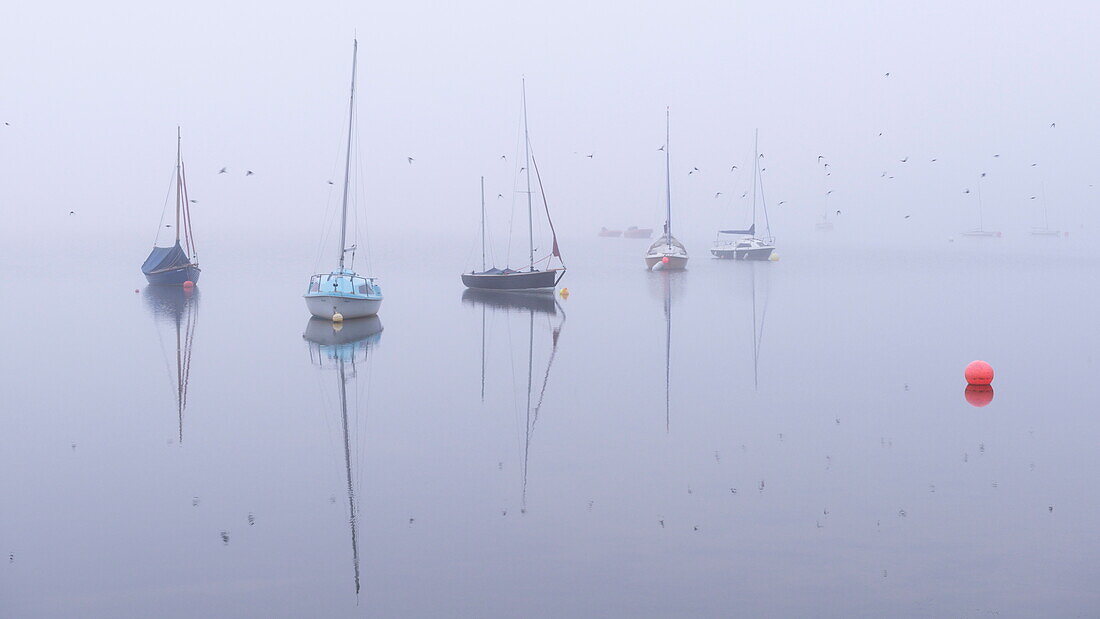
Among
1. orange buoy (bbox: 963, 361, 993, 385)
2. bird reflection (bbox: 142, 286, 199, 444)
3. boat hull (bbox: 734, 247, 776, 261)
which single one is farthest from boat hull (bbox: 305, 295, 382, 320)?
boat hull (bbox: 734, 247, 776, 261)

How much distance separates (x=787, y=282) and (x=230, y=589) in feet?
240

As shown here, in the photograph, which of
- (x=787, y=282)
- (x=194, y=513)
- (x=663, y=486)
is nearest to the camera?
(x=194, y=513)

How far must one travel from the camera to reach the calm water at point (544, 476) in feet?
41.8

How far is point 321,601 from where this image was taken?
1238 centimetres

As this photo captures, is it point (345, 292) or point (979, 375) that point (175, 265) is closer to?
point (345, 292)

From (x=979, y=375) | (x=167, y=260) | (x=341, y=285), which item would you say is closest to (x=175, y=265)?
(x=167, y=260)

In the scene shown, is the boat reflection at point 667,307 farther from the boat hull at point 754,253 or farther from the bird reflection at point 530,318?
the boat hull at point 754,253

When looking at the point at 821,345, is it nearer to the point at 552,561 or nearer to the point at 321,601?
the point at 552,561

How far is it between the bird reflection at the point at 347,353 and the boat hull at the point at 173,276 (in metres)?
24.8

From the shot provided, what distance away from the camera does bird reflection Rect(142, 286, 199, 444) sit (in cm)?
2722

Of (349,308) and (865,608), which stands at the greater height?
(349,308)

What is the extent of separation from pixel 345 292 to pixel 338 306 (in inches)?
25.4

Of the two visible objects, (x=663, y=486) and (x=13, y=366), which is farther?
(x=13, y=366)

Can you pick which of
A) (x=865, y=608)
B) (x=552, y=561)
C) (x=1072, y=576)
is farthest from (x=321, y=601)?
(x=1072, y=576)
